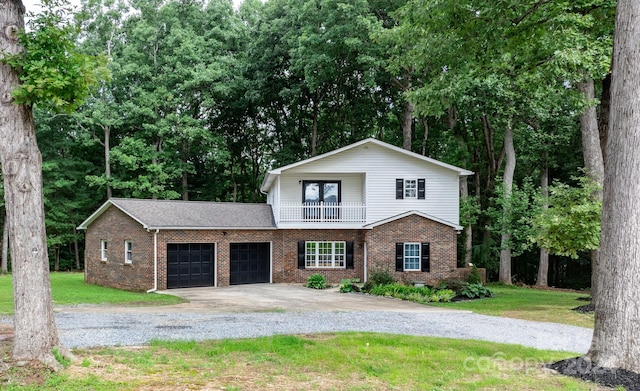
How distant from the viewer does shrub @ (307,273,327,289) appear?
2002 centimetres

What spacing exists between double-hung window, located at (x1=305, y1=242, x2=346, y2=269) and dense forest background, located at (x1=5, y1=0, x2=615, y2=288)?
22.9 feet

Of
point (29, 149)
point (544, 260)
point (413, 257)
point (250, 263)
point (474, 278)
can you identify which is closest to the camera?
point (29, 149)

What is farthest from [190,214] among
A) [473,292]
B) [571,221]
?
[571,221]

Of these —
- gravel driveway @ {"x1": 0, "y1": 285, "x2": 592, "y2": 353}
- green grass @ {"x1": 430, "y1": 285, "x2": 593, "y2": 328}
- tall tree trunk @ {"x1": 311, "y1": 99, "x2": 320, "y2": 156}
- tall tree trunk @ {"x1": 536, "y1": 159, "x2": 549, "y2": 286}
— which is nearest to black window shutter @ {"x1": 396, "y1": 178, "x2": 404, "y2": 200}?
green grass @ {"x1": 430, "y1": 285, "x2": 593, "y2": 328}

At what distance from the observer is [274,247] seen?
→ 21938 millimetres

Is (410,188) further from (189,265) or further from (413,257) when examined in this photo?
(189,265)

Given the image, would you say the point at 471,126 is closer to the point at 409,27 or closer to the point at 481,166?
the point at 481,166

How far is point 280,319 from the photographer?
11602mm

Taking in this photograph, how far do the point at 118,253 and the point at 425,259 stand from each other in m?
12.5

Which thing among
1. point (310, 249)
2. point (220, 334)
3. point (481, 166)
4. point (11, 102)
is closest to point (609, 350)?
point (220, 334)

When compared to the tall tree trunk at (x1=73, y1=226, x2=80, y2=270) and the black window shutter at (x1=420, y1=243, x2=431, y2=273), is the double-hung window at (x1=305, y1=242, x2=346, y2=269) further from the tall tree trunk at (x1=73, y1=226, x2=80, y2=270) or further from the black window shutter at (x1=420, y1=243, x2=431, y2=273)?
the tall tree trunk at (x1=73, y1=226, x2=80, y2=270)

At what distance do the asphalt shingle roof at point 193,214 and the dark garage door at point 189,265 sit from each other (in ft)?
→ 3.04

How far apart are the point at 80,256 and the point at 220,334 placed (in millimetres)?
28464

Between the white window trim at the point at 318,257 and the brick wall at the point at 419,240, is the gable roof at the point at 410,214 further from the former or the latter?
the white window trim at the point at 318,257
